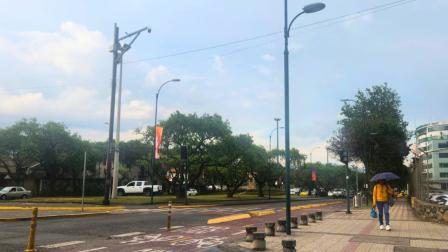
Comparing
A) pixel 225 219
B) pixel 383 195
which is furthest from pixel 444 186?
pixel 225 219

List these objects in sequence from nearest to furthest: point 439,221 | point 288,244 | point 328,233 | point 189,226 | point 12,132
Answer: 1. point 288,244
2. point 328,233
3. point 189,226
4. point 439,221
5. point 12,132

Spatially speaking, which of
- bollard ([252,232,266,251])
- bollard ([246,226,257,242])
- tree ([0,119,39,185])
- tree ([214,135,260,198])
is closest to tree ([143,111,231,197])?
tree ([214,135,260,198])

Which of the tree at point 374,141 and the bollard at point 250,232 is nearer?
the bollard at point 250,232

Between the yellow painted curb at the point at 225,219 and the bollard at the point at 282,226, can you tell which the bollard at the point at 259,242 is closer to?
the bollard at the point at 282,226

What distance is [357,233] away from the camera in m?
14.6

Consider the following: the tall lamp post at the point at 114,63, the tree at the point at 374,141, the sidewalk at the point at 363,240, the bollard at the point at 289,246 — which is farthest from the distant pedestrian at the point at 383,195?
the tree at the point at 374,141

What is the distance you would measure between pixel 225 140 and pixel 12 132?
97.7 feet

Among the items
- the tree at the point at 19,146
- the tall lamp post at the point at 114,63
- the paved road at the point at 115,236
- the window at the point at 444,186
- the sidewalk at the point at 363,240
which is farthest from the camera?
the tree at the point at 19,146

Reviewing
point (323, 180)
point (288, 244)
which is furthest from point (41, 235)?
point (323, 180)

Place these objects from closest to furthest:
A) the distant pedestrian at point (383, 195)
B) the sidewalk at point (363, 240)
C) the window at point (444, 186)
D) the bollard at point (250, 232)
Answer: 1. the sidewalk at point (363, 240)
2. the bollard at point (250, 232)
3. the distant pedestrian at point (383, 195)
4. the window at point (444, 186)

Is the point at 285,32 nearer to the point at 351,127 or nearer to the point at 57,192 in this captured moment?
the point at 351,127

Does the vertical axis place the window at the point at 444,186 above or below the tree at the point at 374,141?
below

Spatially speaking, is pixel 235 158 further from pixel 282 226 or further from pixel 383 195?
pixel 282 226

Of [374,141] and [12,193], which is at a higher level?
[374,141]
